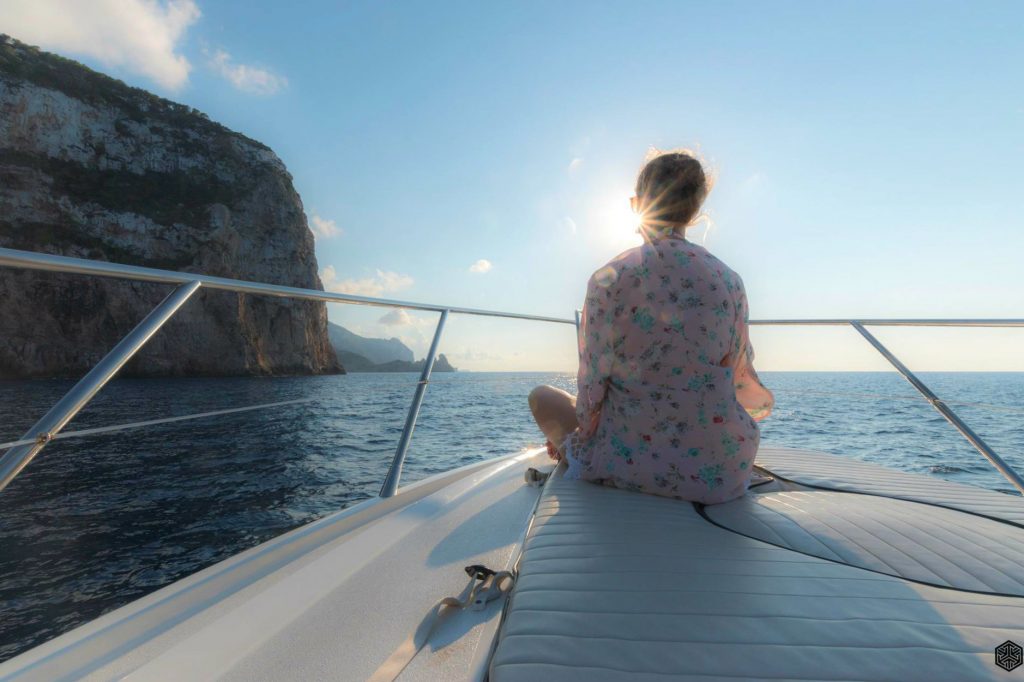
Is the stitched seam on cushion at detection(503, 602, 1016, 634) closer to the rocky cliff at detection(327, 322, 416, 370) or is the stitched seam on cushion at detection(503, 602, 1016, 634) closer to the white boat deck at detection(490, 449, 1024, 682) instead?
the white boat deck at detection(490, 449, 1024, 682)

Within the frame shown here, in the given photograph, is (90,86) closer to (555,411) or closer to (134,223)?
(134,223)

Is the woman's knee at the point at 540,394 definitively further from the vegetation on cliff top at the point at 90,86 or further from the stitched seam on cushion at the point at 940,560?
the vegetation on cliff top at the point at 90,86

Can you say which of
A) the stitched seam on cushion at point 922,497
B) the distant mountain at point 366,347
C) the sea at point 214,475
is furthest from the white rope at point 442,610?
the distant mountain at point 366,347

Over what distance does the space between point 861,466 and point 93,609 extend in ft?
7.17

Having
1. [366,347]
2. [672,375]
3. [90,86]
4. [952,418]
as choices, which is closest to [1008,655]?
[672,375]

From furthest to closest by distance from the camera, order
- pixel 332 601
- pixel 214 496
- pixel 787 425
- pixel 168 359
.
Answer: pixel 168 359 → pixel 787 425 → pixel 214 496 → pixel 332 601

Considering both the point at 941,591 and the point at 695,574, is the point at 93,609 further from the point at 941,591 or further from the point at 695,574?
the point at 941,591

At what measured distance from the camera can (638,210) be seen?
108 centimetres

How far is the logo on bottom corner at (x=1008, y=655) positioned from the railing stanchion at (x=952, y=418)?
2.79 ft

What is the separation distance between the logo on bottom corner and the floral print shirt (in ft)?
1.51

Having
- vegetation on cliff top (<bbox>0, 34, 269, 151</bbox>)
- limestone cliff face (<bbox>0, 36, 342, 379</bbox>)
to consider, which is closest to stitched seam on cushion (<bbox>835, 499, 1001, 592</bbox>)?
limestone cliff face (<bbox>0, 36, 342, 379</bbox>)

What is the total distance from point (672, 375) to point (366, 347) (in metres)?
52.7

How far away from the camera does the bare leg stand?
123 cm

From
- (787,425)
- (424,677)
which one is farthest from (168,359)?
(424,677)
